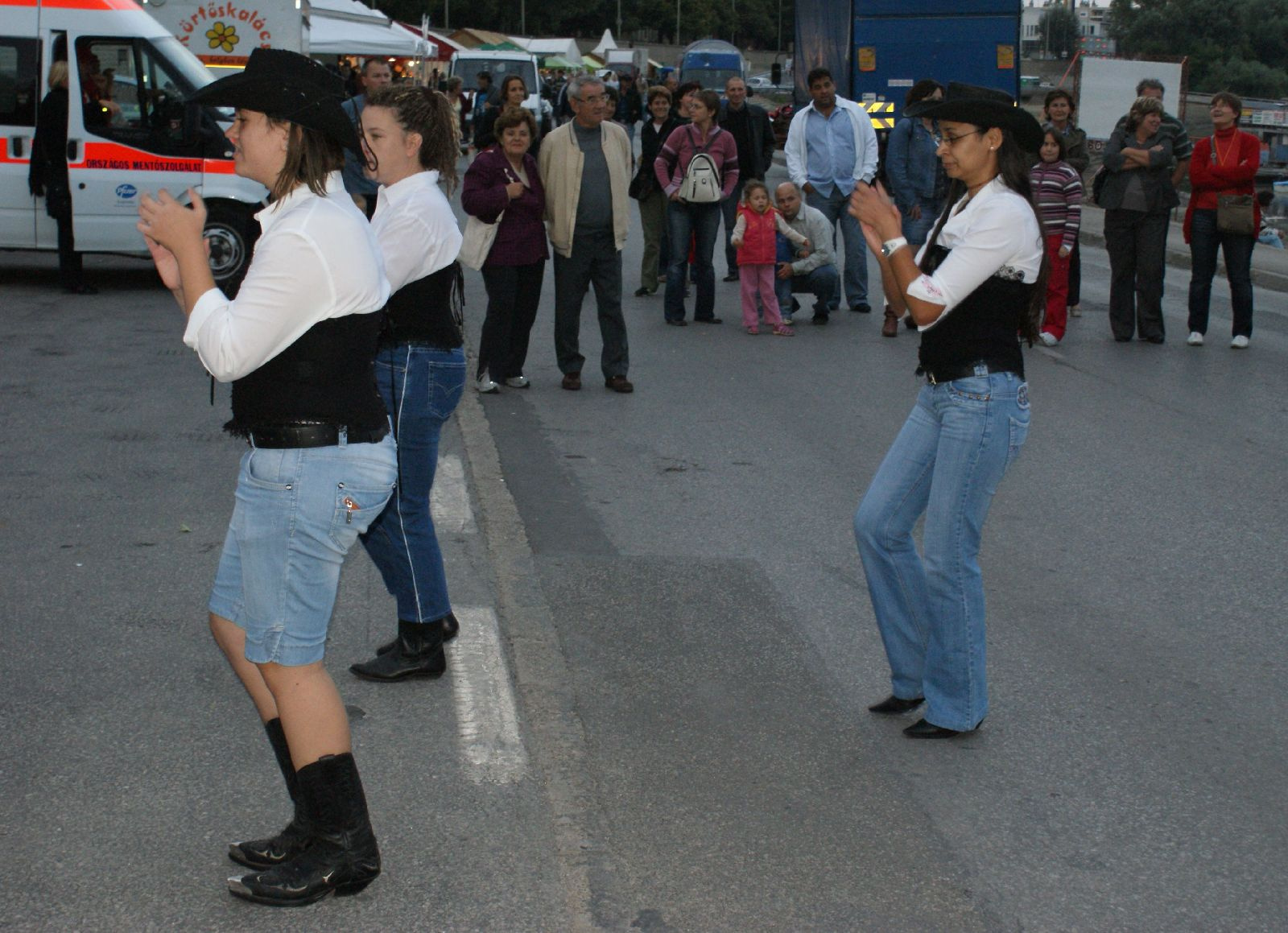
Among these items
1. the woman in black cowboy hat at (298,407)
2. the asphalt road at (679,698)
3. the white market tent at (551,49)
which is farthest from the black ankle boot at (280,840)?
the white market tent at (551,49)

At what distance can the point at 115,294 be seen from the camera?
1388 centimetres

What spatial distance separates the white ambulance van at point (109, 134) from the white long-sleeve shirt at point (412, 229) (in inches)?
357

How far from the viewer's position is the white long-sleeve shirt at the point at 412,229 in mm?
4805

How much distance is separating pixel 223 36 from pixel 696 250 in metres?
10.8

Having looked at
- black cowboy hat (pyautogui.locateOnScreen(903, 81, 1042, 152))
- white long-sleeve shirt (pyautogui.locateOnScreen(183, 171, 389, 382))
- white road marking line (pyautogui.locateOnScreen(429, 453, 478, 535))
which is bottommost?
white road marking line (pyautogui.locateOnScreen(429, 453, 478, 535))

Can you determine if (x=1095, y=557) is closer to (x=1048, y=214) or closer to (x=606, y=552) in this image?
(x=606, y=552)

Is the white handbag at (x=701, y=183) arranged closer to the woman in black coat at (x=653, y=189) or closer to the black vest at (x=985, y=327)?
the woman in black coat at (x=653, y=189)

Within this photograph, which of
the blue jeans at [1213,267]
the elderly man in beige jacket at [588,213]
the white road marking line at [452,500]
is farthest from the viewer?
the blue jeans at [1213,267]

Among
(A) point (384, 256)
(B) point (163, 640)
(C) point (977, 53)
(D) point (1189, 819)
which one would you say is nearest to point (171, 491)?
(B) point (163, 640)

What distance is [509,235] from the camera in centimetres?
944

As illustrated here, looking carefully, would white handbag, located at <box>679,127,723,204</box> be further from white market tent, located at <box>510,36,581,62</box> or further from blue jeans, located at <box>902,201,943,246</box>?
white market tent, located at <box>510,36,581,62</box>

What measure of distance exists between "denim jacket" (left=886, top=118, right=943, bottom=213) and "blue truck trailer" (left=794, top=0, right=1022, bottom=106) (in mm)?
10960

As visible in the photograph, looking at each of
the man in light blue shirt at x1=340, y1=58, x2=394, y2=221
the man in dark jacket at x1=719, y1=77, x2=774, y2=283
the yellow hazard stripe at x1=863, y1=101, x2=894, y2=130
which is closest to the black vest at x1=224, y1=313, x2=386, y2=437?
the man in light blue shirt at x1=340, y1=58, x2=394, y2=221

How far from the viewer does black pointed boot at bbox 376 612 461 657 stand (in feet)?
16.8
